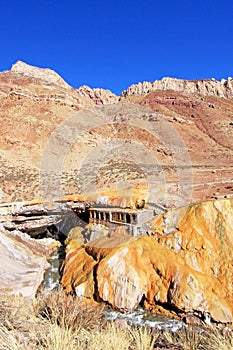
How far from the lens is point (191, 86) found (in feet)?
328

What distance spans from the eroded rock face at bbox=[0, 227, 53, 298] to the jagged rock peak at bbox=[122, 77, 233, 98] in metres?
84.9

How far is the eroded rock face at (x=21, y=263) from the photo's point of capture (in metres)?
13.1

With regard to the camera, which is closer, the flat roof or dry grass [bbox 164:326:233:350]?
dry grass [bbox 164:326:233:350]

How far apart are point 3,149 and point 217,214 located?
30.3 metres

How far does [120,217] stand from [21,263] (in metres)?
5.30

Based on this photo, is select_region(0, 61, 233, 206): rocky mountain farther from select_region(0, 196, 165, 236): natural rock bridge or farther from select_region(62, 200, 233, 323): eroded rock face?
select_region(62, 200, 233, 323): eroded rock face

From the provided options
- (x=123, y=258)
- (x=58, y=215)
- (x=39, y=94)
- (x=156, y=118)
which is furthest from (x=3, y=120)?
(x=123, y=258)

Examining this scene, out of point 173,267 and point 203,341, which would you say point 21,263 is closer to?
point 173,267

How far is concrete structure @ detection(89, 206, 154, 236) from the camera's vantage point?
14425mm

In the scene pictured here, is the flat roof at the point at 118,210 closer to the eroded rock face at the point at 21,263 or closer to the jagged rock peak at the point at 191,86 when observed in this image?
the eroded rock face at the point at 21,263

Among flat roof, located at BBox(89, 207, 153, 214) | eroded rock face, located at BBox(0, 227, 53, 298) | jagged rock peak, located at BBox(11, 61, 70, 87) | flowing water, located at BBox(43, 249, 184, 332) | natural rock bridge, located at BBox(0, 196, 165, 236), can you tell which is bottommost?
flowing water, located at BBox(43, 249, 184, 332)

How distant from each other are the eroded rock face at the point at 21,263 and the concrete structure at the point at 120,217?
3.58 meters

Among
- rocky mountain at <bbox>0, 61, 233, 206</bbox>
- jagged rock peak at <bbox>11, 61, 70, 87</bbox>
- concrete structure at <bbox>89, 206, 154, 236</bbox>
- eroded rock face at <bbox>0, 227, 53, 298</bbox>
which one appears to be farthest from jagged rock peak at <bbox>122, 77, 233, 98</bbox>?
eroded rock face at <bbox>0, 227, 53, 298</bbox>

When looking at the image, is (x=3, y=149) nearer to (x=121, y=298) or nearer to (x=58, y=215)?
(x=58, y=215)
